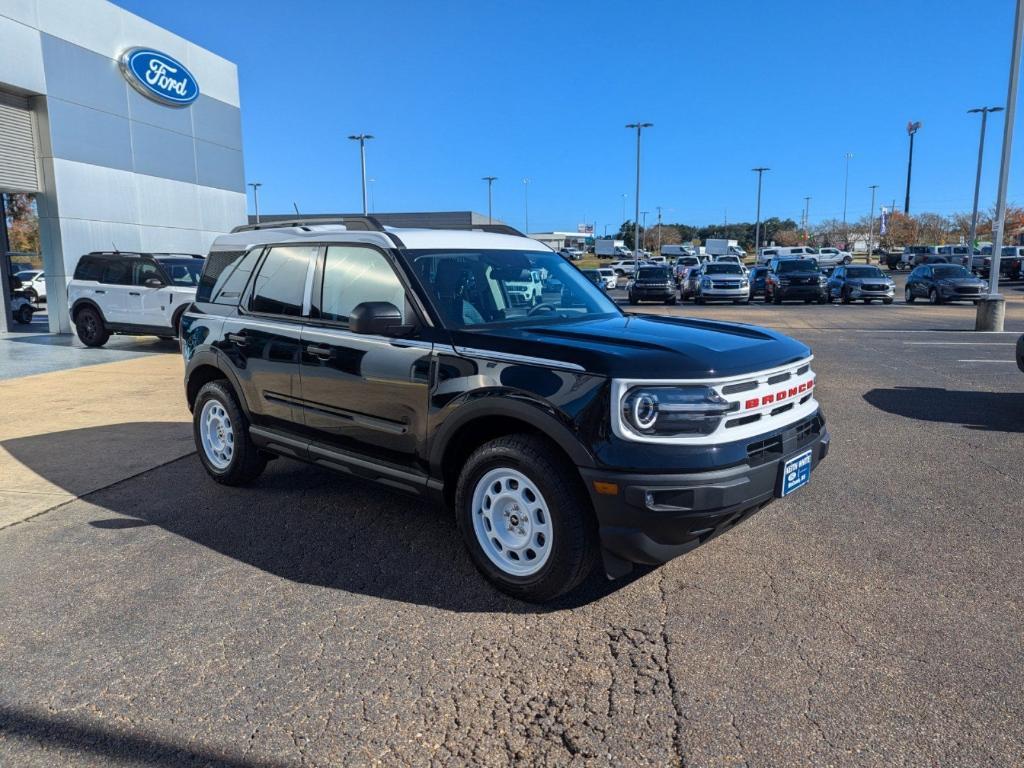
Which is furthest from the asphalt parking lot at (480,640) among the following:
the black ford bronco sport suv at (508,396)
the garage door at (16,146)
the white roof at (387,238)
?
the garage door at (16,146)

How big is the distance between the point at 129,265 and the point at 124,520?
10.8 meters

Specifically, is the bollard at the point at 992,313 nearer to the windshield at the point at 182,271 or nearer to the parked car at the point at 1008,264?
the windshield at the point at 182,271

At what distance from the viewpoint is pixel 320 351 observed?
4.60m

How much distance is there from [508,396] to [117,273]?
13119 millimetres

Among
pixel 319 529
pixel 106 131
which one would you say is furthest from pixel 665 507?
pixel 106 131

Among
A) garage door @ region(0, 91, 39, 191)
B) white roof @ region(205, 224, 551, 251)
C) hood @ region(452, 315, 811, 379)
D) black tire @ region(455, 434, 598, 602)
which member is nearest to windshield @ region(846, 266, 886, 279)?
garage door @ region(0, 91, 39, 191)

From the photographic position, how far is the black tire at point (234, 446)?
5387mm

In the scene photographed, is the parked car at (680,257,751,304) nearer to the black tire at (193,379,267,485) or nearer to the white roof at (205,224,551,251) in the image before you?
the white roof at (205,224,551,251)

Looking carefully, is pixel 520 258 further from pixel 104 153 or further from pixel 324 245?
pixel 104 153

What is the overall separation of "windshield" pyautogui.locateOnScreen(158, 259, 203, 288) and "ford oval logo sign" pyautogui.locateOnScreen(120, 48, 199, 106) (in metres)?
5.71

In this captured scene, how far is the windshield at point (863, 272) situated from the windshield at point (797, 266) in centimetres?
131

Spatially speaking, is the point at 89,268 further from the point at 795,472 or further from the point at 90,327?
the point at 795,472

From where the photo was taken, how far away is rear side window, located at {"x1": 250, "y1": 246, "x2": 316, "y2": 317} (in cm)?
492

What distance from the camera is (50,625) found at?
3564 millimetres
